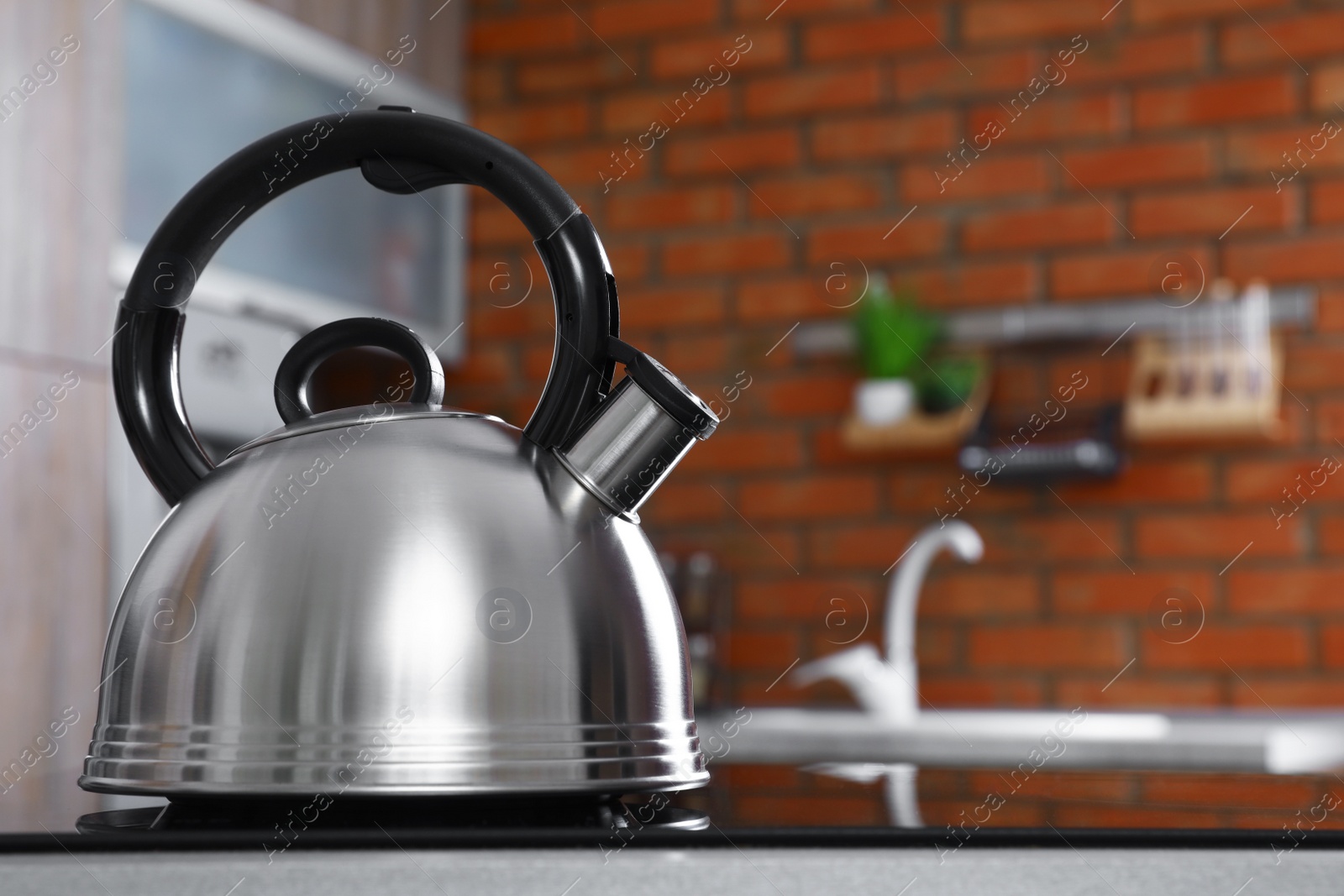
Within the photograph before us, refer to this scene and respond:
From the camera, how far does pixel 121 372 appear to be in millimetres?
543

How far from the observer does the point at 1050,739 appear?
198 centimetres

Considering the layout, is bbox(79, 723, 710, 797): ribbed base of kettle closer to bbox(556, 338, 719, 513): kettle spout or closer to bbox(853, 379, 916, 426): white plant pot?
bbox(556, 338, 719, 513): kettle spout

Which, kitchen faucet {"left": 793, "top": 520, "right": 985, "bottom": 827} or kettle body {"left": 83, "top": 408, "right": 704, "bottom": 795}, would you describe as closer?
kettle body {"left": 83, "top": 408, "right": 704, "bottom": 795}

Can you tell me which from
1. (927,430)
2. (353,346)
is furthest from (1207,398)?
(353,346)

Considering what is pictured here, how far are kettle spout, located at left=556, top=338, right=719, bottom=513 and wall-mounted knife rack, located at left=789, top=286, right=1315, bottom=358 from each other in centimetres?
215

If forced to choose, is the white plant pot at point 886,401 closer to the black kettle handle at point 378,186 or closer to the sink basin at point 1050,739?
the sink basin at point 1050,739

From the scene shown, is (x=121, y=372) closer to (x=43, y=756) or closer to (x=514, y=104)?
(x=43, y=756)

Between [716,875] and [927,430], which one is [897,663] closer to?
[927,430]

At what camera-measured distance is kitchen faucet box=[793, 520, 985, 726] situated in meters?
2.26

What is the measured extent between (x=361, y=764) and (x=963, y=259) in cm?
237

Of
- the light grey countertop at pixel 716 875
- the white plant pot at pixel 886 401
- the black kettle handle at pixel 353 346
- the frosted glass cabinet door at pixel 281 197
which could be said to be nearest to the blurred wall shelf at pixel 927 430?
the white plant pot at pixel 886 401

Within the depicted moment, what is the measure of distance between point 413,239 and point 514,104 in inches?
15.8

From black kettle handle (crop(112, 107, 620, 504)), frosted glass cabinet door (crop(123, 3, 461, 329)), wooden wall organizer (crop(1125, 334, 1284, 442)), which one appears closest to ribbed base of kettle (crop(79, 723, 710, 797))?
black kettle handle (crop(112, 107, 620, 504))

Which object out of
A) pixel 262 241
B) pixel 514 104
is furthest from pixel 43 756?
pixel 514 104
